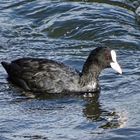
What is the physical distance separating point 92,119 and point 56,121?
0.66 m

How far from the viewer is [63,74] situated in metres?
13.8

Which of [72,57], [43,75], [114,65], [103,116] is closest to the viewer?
[103,116]

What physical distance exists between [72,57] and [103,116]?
3638 mm

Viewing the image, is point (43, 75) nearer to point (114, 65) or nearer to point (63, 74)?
point (63, 74)

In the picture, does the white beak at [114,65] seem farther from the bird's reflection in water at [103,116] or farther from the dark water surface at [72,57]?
the bird's reflection in water at [103,116]

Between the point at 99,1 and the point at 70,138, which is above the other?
the point at 99,1

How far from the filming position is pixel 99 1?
1972 centimetres

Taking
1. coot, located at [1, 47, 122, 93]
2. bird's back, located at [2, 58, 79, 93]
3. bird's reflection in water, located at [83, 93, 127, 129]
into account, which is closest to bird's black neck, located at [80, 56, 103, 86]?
coot, located at [1, 47, 122, 93]

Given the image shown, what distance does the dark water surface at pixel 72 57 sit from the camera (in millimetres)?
11227

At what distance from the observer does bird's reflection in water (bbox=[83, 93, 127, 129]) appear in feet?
37.8

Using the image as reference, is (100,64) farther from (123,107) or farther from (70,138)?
(70,138)

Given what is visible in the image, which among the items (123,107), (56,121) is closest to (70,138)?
(56,121)

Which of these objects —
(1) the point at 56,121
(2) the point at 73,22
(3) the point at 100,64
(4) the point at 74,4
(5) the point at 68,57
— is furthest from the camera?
(4) the point at 74,4

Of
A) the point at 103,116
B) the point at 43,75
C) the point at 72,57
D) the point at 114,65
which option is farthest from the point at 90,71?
the point at 103,116
